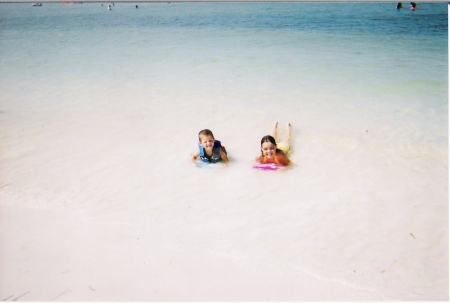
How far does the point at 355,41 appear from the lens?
51.8ft

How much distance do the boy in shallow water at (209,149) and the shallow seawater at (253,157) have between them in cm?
19

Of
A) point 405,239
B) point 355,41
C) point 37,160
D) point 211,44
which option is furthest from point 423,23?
point 37,160

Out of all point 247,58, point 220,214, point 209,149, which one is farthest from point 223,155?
point 247,58

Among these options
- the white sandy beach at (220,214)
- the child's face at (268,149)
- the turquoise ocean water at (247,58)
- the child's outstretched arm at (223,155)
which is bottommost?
the white sandy beach at (220,214)

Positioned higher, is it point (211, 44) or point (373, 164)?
point (211, 44)

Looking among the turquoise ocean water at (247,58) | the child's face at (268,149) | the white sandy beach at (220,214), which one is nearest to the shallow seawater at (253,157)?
the white sandy beach at (220,214)

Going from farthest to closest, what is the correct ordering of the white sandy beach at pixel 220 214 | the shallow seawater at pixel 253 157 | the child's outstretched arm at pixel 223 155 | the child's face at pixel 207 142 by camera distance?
the child's outstretched arm at pixel 223 155 < the child's face at pixel 207 142 < the shallow seawater at pixel 253 157 < the white sandy beach at pixel 220 214

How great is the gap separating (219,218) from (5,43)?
1719 centimetres

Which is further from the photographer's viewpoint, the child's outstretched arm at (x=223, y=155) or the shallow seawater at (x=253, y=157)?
the child's outstretched arm at (x=223, y=155)

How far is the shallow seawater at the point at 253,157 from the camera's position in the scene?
350 centimetres

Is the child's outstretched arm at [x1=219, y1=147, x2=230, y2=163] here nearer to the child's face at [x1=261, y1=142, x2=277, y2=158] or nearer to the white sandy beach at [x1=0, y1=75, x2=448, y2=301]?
the white sandy beach at [x1=0, y1=75, x2=448, y2=301]

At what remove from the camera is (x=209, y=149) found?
203 inches

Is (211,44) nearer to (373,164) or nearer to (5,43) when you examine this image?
(5,43)

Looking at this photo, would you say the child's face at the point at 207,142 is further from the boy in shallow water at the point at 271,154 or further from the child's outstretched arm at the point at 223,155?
the boy in shallow water at the point at 271,154
